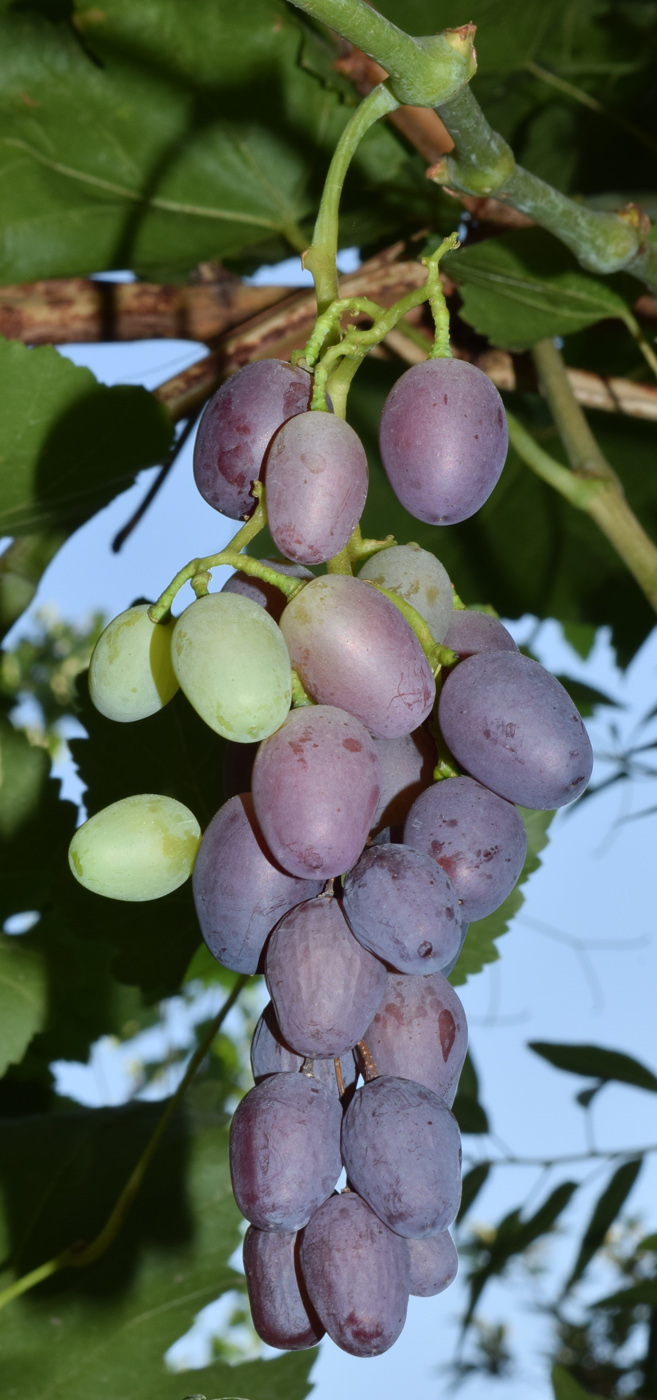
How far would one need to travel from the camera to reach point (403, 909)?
345 mm

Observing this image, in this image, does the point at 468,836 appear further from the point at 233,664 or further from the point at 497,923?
the point at 497,923

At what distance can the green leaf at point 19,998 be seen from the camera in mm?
790

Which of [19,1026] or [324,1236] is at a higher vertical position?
[324,1236]

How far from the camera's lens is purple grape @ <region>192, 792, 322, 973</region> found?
0.38 meters

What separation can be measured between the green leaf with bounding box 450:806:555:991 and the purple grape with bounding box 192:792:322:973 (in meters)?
0.36

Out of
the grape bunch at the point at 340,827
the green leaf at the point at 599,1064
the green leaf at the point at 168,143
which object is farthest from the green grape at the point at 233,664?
the green leaf at the point at 599,1064

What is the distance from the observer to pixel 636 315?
86cm

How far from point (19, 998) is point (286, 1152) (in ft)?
1.64

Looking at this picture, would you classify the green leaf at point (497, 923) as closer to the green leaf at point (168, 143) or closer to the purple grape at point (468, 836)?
the purple grape at point (468, 836)

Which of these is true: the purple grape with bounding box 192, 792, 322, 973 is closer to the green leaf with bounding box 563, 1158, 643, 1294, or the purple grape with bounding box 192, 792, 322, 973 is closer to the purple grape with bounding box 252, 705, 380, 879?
the purple grape with bounding box 252, 705, 380, 879

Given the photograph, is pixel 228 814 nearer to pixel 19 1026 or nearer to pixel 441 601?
pixel 441 601

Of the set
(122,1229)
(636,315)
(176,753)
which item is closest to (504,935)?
(176,753)

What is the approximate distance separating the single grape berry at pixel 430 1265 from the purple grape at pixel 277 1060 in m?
0.06

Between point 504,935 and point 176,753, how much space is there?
0.27 meters
